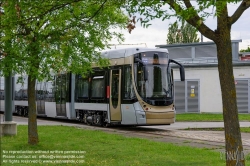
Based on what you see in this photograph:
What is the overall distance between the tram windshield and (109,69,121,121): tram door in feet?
4.02

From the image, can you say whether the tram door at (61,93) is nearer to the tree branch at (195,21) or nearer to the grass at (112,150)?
the grass at (112,150)

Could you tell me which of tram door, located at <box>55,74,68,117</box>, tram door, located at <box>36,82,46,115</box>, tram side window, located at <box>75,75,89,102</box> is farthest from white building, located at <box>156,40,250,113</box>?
tram side window, located at <box>75,75,89,102</box>

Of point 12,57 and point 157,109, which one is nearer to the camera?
point 12,57

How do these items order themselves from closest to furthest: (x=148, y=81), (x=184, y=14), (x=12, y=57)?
(x=184, y=14) → (x=12, y=57) → (x=148, y=81)

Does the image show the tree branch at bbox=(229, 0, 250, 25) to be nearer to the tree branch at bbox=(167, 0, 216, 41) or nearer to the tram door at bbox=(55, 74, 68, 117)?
the tree branch at bbox=(167, 0, 216, 41)

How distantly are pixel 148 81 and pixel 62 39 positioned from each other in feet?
30.2

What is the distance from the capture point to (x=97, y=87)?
25.8m

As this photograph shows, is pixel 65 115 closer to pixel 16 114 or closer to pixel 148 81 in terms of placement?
pixel 148 81

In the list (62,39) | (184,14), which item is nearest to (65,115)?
(62,39)

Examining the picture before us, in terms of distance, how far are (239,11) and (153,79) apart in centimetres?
1413

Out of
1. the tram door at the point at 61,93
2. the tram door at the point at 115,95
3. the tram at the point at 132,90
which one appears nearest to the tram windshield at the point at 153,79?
the tram at the point at 132,90

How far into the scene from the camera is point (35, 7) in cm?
1002

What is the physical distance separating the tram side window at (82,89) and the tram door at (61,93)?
1233 millimetres

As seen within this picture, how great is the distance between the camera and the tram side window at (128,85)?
2309 centimetres
